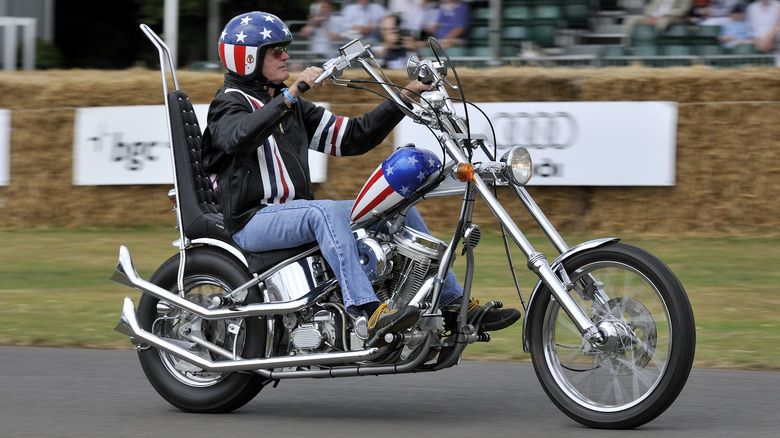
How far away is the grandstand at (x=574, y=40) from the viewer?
12.0 m

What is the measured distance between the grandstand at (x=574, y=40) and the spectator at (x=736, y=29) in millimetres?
69

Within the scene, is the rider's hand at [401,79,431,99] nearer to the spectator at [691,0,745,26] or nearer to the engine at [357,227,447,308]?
the engine at [357,227,447,308]

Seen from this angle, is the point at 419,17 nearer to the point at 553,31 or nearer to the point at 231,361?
the point at 553,31

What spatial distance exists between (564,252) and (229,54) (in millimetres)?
1626

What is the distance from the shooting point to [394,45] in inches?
488

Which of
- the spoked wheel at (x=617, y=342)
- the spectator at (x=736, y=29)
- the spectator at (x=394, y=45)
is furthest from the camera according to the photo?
the spectator at (x=394, y=45)

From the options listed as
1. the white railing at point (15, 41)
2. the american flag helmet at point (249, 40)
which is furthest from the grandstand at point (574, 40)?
the american flag helmet at point (249, 40)

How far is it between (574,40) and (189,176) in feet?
26.7

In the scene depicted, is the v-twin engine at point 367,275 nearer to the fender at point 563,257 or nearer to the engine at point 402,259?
the engine at point 402,259

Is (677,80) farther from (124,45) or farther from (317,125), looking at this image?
(124,45)

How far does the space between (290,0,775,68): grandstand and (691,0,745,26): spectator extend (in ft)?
Result: 0.25

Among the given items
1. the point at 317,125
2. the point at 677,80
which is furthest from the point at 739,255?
the point at 317,125

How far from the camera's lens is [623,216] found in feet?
37.3

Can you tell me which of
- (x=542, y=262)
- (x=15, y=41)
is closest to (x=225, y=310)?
(x=542, y=262)
